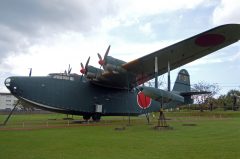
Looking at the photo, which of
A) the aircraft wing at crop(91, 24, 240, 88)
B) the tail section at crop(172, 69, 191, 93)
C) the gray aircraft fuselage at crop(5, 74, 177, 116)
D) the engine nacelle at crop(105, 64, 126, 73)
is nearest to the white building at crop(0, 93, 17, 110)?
the tail section at crop(172, 69, 191, 93)

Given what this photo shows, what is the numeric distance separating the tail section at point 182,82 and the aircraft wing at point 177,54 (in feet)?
20.8

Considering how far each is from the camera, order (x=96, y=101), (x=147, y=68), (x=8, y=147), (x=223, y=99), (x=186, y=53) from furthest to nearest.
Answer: (x=223, y=99), (x=96, y=101), (x=147, y=68), (x=186, y=53), (x=8, y=147)

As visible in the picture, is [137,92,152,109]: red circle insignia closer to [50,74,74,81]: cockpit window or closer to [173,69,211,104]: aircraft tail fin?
[173,69,211,104]: aircraft tail fin

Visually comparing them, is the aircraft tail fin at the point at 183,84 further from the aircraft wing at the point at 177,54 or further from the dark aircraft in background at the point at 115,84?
the aircraft wing at the point at 177,54

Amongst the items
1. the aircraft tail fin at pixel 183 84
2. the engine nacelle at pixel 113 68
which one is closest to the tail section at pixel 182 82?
the aircraft tail fin at pixel 183 84

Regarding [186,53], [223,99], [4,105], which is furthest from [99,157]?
[4,105]

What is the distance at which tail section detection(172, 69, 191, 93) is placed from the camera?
3412cm

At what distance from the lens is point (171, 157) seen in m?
8.95

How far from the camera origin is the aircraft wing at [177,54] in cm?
1922

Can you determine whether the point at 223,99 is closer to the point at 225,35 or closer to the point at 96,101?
the point at 96,101

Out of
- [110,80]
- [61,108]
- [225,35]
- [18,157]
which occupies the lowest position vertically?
[18,157]

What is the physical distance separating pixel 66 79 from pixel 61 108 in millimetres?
2509

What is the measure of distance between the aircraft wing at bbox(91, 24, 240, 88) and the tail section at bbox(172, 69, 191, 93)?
6.33 m

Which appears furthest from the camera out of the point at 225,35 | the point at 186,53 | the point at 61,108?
the point at 61,108
